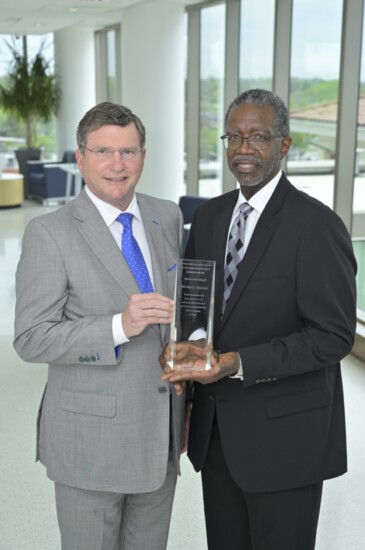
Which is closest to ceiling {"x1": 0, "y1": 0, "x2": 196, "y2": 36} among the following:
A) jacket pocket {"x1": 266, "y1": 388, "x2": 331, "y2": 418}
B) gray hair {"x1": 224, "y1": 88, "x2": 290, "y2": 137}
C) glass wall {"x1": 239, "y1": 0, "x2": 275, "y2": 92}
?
glass wall {"x1": 239, "y1": 0, "x2": 275, "y2": 92}

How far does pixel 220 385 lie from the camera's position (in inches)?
88.9

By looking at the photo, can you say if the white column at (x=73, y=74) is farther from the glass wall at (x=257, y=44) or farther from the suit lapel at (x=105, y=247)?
the suit lapel at (x=105, y=247)

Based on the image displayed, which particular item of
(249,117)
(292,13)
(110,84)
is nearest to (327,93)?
(292,13)

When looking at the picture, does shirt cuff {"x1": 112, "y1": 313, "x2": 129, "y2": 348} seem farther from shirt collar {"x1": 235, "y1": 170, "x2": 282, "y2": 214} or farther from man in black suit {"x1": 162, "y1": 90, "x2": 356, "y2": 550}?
shirt collar {"x1": 235, "y1": 170, "x2": 282, "y2": 214}

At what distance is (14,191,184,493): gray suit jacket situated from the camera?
2.09m

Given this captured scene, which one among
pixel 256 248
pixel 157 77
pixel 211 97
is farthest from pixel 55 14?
pixel 256 248

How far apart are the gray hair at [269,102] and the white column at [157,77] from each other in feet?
30.4

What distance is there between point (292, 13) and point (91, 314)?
25.4ft

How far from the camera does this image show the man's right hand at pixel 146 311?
6.51 feet

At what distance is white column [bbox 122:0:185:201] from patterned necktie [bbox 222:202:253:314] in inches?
364

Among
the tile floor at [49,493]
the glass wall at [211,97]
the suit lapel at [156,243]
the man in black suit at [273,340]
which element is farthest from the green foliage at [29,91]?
the man in black suit at [273,340]

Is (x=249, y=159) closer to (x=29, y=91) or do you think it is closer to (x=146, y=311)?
(x=146, y=311)

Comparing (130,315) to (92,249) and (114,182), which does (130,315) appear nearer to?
(92,249)

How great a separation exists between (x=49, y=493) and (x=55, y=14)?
1043cm
